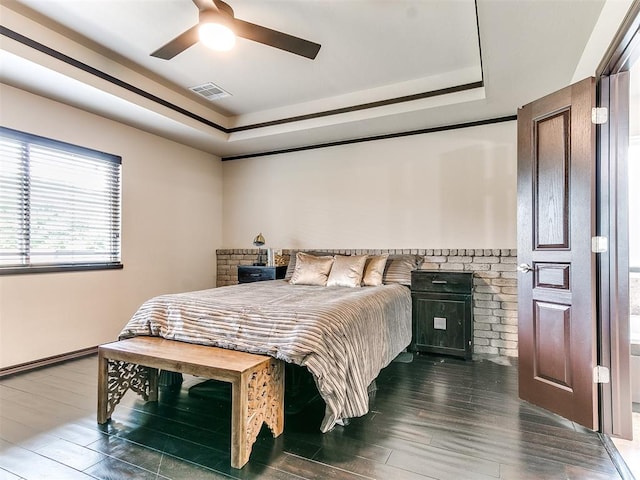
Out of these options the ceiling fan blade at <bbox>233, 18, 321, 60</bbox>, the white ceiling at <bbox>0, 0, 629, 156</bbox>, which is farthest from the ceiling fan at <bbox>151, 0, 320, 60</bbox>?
the white ceiling at <bbox>0, 0, 629, 156</bbox>

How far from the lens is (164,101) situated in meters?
3.80

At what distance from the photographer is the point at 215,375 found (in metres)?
1.89

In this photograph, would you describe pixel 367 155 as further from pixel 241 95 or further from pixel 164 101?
pixel 164 101

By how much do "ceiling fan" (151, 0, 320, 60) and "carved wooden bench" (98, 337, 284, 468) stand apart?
77.0 inches

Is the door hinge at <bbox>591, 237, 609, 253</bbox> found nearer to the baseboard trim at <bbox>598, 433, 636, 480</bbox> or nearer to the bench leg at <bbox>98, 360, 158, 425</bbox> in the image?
the baseboard trim at <bbox>598, 433, 636, 480</bbox>

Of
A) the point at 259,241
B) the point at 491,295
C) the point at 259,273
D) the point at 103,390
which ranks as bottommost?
the point at 103,390

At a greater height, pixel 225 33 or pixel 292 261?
pixel 225 33

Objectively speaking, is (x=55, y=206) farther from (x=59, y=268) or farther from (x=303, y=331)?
(x=303, y=331)

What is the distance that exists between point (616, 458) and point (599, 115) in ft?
6.26

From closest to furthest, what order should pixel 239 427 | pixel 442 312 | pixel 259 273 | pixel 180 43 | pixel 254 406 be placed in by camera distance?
pixel 239 427 → pixel 254 406 → pixel 180 43 → pixel 442 312 → pixel 259 273

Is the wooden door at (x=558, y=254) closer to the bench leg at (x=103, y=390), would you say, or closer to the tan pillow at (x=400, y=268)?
the tan pillow at (x=400, y=268)

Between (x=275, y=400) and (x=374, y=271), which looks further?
(x=374, y=271)

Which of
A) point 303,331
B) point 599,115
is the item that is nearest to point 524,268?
point 599,115

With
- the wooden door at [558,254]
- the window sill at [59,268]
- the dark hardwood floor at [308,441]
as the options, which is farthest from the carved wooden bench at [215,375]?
the wooden door at [558,254]
